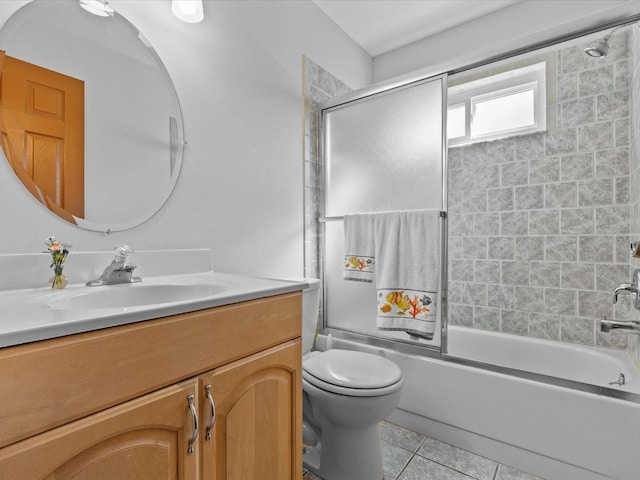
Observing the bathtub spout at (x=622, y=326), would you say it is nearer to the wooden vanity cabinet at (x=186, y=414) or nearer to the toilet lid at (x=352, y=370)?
the toilet lid at (x=352, y=370)

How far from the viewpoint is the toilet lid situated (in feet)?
4.40

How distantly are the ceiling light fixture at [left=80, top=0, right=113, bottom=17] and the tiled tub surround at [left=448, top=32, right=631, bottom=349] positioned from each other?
7.22ft

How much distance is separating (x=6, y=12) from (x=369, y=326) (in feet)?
6.48

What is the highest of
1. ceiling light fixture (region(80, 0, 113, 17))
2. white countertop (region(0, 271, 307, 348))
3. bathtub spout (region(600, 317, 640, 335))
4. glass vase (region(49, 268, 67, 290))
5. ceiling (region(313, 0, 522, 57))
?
ceiling (region(313, 0, 522, 57))

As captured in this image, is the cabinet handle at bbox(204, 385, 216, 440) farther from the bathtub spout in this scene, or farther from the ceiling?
the ceiling

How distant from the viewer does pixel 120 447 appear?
2.13ft

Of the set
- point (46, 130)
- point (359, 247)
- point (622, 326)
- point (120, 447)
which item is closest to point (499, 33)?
point (359, 247)

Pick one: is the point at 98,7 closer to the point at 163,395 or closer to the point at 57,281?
the point at 57,281

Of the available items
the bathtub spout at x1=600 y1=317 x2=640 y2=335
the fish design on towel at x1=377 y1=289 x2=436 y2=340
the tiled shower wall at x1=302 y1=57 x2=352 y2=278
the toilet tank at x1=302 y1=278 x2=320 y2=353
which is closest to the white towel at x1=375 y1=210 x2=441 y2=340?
the fish design on towel at x1=377 y1=289 x2=436 y2=340

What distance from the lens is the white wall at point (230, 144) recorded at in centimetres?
115

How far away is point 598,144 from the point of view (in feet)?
6.56

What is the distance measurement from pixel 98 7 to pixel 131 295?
3.26ft

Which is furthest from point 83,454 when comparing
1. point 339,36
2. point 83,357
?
point 339,36

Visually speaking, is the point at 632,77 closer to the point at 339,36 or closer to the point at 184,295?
the point at 339,36
